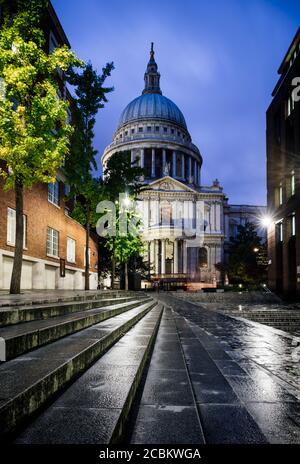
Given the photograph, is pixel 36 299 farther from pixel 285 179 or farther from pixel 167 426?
pixel 285 179

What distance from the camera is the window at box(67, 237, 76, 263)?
26469 millimetres

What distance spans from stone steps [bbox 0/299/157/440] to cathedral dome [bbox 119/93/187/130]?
4220 inches

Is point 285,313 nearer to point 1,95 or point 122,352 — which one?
point 122,352

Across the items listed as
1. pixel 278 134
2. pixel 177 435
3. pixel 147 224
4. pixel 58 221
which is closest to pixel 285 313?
pixel 58 221

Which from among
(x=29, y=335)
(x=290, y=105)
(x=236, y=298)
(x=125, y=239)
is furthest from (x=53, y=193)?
(x=290, y=105)

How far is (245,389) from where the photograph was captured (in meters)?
4.03

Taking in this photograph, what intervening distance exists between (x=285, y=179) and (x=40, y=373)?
34.6 meters

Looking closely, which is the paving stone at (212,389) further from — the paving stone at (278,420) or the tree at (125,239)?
the tree at (125,239)

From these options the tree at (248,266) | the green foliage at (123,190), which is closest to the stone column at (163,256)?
the tree at (248,266)

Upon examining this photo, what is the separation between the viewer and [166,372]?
14.2 ft

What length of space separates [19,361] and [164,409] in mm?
1464

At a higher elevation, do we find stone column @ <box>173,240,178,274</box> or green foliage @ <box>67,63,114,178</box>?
green foliage @ <box>67,63,114,178</box>

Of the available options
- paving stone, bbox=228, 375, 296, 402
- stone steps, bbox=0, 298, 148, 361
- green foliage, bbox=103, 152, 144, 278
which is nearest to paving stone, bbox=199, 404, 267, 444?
paving stone, bbox=228, 375, 296, 402

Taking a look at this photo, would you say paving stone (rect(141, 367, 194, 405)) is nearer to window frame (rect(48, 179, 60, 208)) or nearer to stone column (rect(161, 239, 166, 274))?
window frame (rect(48, 179, 60, 208))
